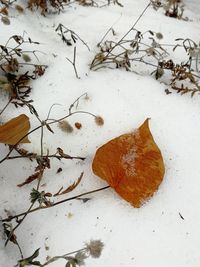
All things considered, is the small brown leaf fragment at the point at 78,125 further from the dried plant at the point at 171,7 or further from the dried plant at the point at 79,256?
the dried plant at the point at 171,7

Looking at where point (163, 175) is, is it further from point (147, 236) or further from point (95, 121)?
point (95, 121)

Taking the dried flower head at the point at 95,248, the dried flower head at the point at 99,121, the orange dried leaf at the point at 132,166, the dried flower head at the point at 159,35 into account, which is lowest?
the dried flower head at the point at 95,248

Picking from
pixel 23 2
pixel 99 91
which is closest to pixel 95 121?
pixel 99 91

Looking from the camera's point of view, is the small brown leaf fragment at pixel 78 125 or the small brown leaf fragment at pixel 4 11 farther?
the small brown leaf fragment at pixel 4 11

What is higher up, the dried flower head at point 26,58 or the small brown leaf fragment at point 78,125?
the dried flower head at point 26,58

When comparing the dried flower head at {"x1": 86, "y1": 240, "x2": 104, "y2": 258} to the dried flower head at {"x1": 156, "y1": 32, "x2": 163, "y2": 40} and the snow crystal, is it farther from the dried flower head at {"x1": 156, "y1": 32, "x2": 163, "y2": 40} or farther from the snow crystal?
the dried flower head at {"x1": 156, "y1": 32, "x2": 163, "y2": 40}

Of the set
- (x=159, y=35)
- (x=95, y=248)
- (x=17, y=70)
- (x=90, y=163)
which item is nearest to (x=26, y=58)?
(x=17, y=70)

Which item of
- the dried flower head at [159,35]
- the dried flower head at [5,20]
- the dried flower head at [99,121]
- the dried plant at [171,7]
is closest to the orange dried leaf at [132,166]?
the dried flower head at [99,121]
